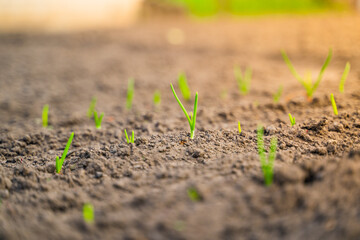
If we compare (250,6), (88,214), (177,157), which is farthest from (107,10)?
(88,214)

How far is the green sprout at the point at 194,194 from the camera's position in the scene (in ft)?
2.60

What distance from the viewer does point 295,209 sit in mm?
732

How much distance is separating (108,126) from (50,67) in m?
1.43

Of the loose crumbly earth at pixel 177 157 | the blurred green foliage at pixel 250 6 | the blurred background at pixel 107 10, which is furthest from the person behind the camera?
the blurred green foliage at pixel 250 6

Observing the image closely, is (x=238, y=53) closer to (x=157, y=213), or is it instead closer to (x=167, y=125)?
(x=167, y=125)

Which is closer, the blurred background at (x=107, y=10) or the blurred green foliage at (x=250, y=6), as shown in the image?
the blurred background at (x=107, y=10)

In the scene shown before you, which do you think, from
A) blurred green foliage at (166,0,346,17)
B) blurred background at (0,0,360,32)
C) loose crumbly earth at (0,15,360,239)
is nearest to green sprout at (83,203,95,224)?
loose crumbly earth at (0,15,360,239)

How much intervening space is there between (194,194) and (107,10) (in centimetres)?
443

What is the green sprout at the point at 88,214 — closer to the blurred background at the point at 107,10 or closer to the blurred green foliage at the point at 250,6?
the blurred background at the point at 107,10

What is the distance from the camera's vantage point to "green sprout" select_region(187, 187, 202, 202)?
0.79 m

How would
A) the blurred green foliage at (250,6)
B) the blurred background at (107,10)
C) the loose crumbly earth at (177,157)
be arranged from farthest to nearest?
the blurred green foliage at (250,6)
the blurred background at (107,10)
the loose crumbly earth at (177,157)

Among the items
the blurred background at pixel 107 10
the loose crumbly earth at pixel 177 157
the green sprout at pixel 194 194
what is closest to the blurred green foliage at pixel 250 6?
the blurred background at pixel 107 10

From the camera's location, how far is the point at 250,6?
21.6 feet

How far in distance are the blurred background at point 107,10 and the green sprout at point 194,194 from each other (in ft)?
13.2
